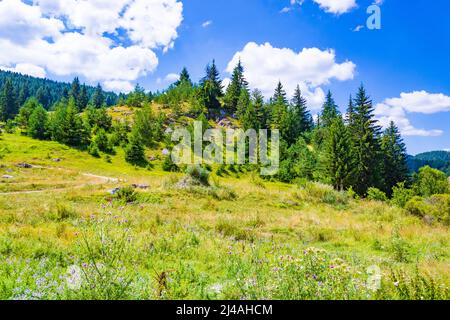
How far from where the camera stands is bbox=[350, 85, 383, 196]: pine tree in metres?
51.2

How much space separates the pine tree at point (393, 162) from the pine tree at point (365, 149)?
9.04ft

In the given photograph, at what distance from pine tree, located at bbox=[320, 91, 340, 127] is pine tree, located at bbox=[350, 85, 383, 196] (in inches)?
688

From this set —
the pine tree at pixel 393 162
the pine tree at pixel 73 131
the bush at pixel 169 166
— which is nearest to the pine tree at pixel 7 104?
the pine tree at pixel 73 131

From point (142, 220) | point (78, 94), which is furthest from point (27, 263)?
point (78, 94)

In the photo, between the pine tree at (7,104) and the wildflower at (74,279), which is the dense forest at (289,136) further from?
the wildflower at (74,279)

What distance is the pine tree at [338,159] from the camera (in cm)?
4834

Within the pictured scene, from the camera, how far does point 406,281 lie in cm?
484

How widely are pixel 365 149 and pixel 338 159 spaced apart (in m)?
9.15

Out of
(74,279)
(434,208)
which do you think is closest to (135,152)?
(434,208)

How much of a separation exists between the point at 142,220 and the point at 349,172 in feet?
145

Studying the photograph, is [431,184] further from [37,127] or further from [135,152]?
[37,127]

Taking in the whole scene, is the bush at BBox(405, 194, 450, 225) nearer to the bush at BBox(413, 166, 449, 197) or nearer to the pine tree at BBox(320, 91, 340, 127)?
the bush at BBox(413, 166, 449, 197)

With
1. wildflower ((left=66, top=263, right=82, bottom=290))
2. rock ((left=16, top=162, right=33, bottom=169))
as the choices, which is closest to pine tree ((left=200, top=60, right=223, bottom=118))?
rock ((left=16, top=162, right=33, bottom=169))
